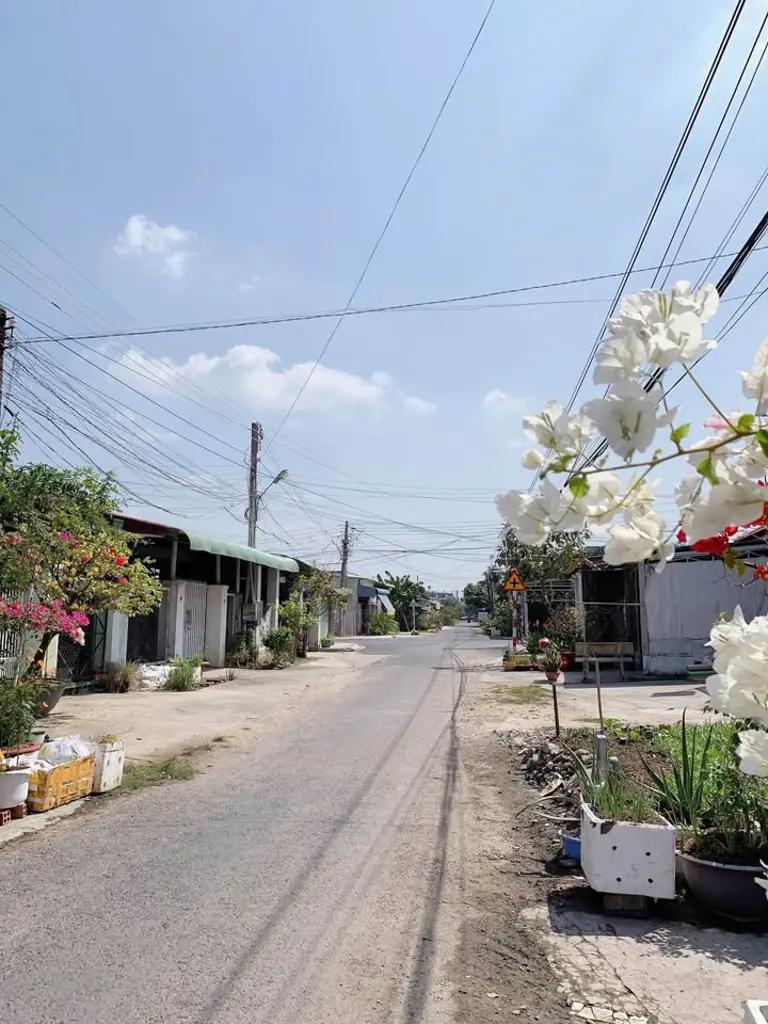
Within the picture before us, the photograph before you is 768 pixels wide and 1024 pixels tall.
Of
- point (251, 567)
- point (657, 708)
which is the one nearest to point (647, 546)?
point (657, 708)

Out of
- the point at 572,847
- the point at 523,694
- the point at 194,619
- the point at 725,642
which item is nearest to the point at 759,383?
the point at 725,642

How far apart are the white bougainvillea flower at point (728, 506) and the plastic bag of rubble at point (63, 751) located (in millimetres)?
7074

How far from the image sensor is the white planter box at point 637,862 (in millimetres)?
4391

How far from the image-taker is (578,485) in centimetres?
134

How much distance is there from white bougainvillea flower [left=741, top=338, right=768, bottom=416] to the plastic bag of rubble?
281 inches

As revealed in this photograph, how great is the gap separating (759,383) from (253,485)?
2565 cm

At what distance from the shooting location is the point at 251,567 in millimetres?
24969

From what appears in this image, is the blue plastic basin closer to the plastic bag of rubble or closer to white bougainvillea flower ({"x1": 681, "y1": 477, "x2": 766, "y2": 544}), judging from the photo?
the plastic bag of rubble

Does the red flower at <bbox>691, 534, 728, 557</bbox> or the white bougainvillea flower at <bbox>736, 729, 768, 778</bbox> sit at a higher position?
the red flower at <bbox>691, 534, 728, 557</bbox>

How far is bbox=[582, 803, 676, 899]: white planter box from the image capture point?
14.4 feet

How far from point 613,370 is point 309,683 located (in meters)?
17.9

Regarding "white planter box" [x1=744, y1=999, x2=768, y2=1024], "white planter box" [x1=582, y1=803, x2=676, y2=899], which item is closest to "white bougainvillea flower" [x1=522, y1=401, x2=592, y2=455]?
"white planter box" [x1=744, y1=999, x2=768, y2=1024]

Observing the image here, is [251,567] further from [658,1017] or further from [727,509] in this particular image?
[727,509]

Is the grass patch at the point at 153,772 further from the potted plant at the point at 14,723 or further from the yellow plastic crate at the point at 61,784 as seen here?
the potted plant at the point at 14,723
